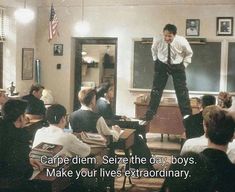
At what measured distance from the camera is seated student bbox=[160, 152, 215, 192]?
1965 millimetres

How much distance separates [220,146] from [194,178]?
0.93 ft

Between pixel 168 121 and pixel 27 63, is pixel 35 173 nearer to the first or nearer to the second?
pixel 168 121

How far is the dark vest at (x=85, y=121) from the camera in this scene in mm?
4449

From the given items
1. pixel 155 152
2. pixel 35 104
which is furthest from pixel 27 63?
pixel 155 152

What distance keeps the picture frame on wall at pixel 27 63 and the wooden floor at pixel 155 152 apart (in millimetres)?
2801

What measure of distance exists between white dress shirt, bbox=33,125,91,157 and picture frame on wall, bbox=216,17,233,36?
5.26m

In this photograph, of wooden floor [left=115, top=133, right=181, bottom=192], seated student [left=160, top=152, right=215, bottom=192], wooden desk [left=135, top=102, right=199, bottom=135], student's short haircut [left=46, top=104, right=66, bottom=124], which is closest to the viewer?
seated student [left=160, top=152, right=215, bottom=192]

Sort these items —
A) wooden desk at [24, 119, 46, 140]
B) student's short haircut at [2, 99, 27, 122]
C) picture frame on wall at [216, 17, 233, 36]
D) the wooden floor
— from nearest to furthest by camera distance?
student's short haircut at [2, 99, 27, 122]
the wooden floor
wooden desk at [24, 119, 46, 140]
picture frame on wall at [216, 17, 233, 36]

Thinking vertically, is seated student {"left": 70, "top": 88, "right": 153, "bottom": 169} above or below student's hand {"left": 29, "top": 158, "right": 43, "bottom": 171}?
above

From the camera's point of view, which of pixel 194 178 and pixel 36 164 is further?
pixel 36 164

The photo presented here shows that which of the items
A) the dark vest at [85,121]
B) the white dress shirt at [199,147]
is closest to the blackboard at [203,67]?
the dark vest at [85,121]

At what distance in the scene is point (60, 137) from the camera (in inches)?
132

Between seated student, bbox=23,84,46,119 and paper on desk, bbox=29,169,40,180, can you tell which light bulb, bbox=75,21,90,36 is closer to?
seated student, bbox=23,84,46,119

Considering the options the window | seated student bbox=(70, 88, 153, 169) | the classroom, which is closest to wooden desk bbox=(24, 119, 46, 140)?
the classroom
